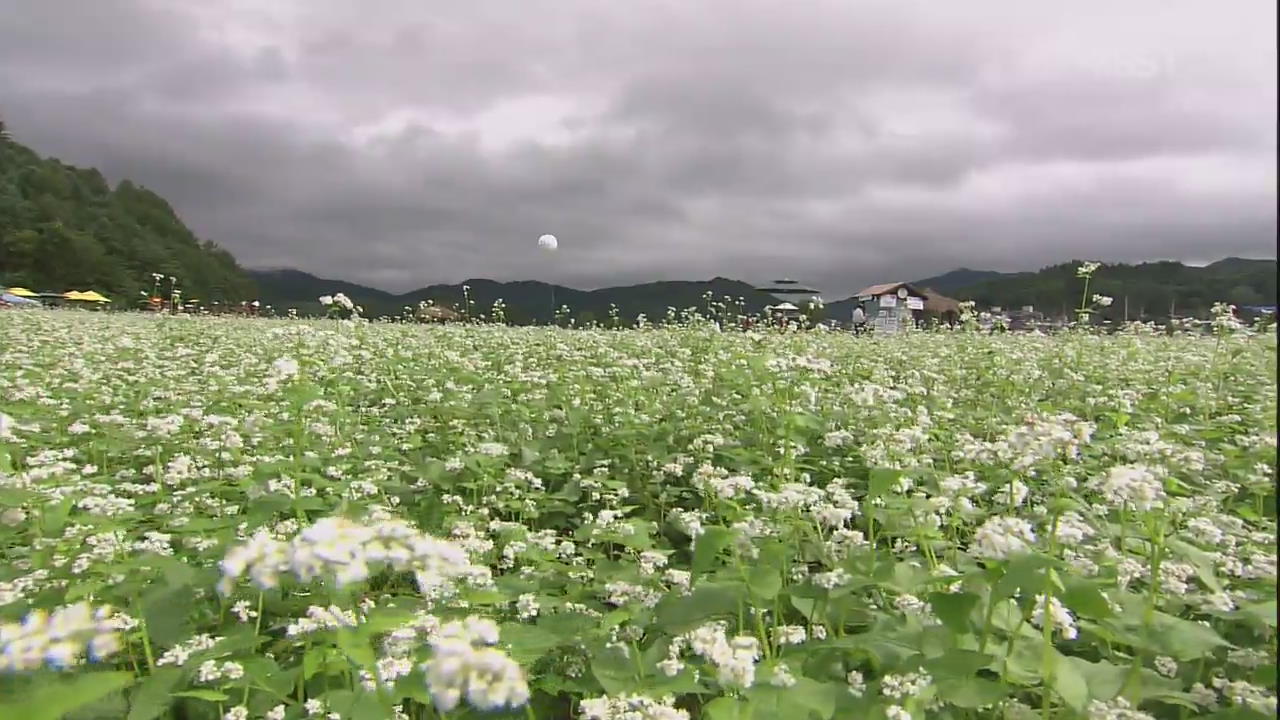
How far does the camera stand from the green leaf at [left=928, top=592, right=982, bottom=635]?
7.43ft

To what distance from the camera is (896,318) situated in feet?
54.3

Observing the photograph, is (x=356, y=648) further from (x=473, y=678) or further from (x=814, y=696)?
(x=814, y=696)

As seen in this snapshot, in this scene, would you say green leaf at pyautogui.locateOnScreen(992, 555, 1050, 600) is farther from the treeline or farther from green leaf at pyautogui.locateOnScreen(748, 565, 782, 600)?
the treeline

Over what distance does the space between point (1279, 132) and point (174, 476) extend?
4.32 metres

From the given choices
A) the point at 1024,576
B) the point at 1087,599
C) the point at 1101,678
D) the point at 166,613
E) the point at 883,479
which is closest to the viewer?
the point at 1024,576

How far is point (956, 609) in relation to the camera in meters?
2.28

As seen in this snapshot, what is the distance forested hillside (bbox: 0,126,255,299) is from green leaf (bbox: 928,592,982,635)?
192 feet

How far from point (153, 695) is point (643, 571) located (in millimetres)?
1677

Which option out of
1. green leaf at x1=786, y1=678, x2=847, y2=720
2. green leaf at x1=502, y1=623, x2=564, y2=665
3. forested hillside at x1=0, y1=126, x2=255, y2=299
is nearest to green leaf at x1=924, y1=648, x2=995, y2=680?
green leaf at x1=786, y1=678, x2=847, y2=720

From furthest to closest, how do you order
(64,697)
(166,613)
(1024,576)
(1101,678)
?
(166,613) → (1101,678) → (1024,576) → (64,697)

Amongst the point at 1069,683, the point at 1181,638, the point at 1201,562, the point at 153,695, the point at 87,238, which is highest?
the point at 87,238

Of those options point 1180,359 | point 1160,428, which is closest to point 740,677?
point 1160,428

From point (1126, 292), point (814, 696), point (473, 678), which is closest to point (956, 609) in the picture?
point (814, 696)

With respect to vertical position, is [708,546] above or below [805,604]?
above
